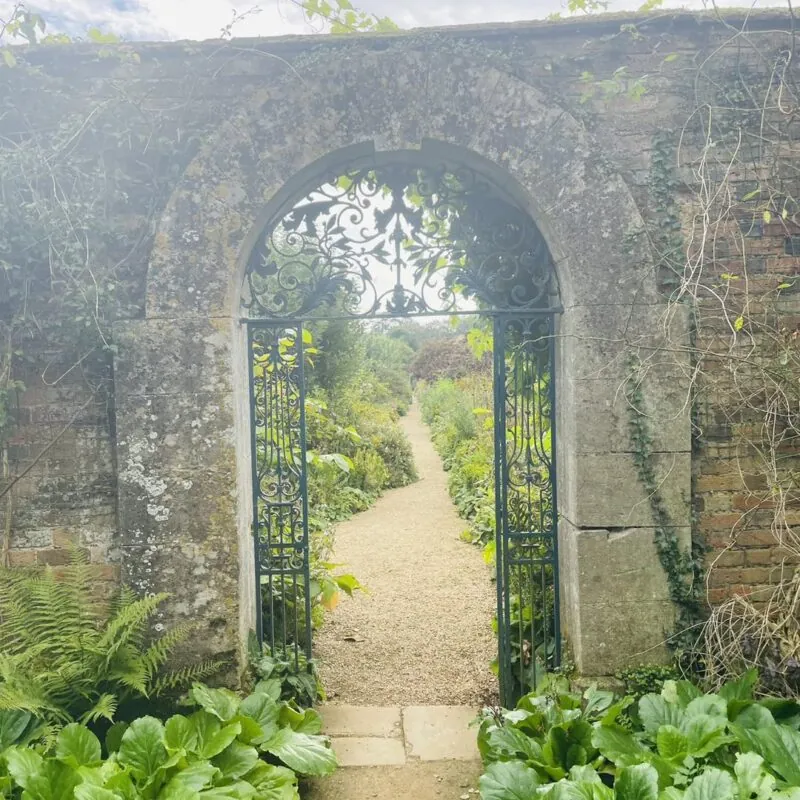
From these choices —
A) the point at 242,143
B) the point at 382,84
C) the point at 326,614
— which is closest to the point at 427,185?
the point at 382,84

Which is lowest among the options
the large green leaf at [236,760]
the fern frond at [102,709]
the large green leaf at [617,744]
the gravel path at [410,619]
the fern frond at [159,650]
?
the gravel path at [410,619]

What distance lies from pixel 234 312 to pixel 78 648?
1900mm

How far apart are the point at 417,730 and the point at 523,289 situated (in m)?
2.79

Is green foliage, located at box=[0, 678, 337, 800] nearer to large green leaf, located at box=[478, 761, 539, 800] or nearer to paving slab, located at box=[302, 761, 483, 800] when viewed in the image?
paving slab, located at box=[302, 761, 483, 800]

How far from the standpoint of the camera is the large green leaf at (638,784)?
257cm

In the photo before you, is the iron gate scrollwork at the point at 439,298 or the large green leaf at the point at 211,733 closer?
the large green leaf at the point at 211,733

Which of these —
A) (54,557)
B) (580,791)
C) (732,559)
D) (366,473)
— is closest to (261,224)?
(54,557)

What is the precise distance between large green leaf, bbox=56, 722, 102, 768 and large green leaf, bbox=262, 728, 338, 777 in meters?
0.76

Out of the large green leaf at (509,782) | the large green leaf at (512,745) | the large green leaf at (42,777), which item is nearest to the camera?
the large green leaf at (42,777)

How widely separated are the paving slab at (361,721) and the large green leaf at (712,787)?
2.08 meters

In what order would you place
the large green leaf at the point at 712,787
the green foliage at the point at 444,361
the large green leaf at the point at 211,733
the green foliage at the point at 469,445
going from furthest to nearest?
the green foliage at the point at 444,361 → the green foliage at the point at 469,445 → the large green leaf at the point at 211,733 → the large green leaf at the point at 712,787

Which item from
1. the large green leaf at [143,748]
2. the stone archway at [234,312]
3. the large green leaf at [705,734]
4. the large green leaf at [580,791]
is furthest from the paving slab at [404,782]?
the large green leaf at [705,734]

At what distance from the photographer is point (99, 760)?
3008 mm

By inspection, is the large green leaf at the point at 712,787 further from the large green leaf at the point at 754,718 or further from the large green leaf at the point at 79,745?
the large green leaf at the point at 79,745
